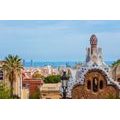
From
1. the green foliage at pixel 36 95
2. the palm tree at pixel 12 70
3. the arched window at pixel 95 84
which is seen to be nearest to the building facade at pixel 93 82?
the arched window at pixel 95 84

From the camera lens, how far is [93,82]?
9117mm

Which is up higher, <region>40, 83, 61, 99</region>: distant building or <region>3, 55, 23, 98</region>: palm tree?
<region>3, 55, 23, 98</region>: palm tree

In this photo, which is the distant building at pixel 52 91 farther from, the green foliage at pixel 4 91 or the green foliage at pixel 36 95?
the green foliage at pixel 4 91

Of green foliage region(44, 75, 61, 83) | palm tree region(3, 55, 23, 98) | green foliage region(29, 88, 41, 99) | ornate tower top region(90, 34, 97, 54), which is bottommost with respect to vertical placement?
green foliage region(29, 88, 41, 99)

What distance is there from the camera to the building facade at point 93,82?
29.7ft

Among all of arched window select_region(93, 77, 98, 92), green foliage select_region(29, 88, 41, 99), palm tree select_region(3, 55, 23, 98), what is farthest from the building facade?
palm tree select_region(3, 55, 23, 98)

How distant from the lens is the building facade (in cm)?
906

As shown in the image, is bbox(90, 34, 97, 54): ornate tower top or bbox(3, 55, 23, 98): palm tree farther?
bbox(3, 55, 23, 98): palm tree

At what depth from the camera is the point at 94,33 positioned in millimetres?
8891

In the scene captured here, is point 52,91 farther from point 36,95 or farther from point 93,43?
point 93,43

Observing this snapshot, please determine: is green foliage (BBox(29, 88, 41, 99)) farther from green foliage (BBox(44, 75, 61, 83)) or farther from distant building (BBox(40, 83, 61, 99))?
green foliage (BBox(44, 75, 61, 83))
